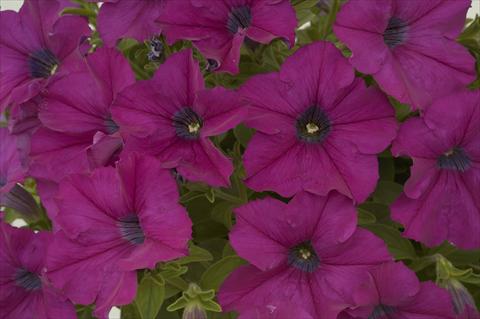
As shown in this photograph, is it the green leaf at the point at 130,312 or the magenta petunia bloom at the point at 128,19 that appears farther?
the green leaf at the point at 130,312

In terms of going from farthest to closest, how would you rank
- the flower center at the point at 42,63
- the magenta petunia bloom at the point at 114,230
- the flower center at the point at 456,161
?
the flower center at the point at 42,63, the flower center at the point at 456,161, the magenta petunia bloom at the point at 114,230

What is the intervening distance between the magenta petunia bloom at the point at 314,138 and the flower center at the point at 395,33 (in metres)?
0.07

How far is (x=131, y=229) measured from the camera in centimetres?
76

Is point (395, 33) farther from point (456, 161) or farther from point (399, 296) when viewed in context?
point (399, 296)

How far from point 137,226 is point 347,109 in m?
0.26

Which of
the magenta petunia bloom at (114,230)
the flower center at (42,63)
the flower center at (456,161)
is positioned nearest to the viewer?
the magenta petunia bloom at (114,230)

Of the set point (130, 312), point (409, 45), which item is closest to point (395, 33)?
point (409, 45)

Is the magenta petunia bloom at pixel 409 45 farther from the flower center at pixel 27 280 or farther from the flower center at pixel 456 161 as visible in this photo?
the flower center at pixel 27 280

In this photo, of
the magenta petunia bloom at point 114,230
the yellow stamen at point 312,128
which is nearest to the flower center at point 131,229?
the magenta petunia bloom at point 114,230

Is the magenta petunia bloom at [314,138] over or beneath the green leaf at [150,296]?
over

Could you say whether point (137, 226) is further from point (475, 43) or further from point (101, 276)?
point (475, 43)

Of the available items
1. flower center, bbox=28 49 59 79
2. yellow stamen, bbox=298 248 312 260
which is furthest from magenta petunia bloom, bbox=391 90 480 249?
flower center, bbox=28 49 59 79

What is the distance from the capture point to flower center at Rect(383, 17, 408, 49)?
0.78 meters

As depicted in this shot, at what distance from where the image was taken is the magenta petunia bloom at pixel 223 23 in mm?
716
